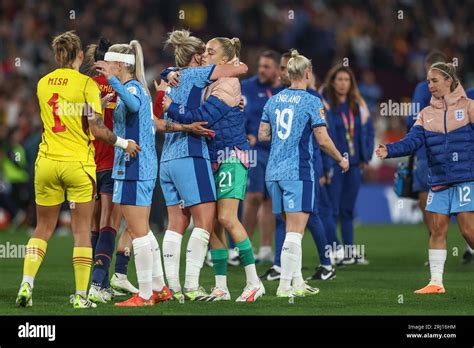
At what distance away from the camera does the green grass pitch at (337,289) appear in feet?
31.7

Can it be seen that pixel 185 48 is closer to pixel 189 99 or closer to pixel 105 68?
pixel 189 99

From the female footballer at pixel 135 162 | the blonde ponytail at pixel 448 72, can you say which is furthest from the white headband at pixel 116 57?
the blonde ponytail at pixel 448 72

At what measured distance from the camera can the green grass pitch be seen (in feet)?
31.7

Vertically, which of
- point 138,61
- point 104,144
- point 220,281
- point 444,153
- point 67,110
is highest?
point 138,61

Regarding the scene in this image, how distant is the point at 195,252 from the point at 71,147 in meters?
1.54

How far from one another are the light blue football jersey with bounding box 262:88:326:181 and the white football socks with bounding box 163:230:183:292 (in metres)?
1.19

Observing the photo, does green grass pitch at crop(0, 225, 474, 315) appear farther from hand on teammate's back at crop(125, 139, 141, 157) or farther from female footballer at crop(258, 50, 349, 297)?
hand on teammate's back at crop(125, 139, 141, 157)

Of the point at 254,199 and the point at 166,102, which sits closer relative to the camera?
the point at 166,102

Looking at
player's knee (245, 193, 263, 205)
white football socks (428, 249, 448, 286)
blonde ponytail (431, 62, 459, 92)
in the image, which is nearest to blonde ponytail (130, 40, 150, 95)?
blonde ponytail (431, 62, 459, 92)

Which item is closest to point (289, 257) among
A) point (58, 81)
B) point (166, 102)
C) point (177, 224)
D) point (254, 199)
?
point (177, 224)

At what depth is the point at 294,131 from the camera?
35.5 ft

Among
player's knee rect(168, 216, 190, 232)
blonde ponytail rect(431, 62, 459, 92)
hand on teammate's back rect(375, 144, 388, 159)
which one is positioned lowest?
player's knee rect(168, 216, 190, 232)

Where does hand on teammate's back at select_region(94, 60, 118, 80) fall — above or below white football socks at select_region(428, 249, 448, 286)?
above

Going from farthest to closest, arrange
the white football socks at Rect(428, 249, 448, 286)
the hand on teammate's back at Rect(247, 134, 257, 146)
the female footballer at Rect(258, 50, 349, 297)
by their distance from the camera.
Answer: the hand on teammate's back at Rect(247, 134, 257, 146)
the white football socks at Rect(428, 249, 448, 286)
the female footballer at Rect(258, 50, 349, 297)
